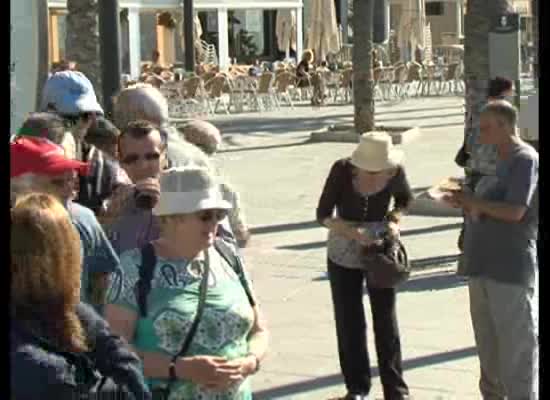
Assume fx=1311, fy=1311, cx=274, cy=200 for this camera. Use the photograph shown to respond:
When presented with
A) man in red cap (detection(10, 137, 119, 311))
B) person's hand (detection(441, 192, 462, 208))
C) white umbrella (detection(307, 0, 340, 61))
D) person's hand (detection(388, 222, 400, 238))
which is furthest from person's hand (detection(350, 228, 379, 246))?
white umbrella (detection(307, 0, 340, 61))

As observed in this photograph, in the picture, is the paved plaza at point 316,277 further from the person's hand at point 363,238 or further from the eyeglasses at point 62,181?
the eyeglasses at point 62,181

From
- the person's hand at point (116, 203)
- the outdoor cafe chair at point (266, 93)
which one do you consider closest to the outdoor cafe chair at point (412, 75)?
the outdoor cafe chair at point (266, 93)

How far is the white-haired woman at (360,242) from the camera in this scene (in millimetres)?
6984

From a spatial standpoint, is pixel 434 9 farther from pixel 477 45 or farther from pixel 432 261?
pixel 432 261

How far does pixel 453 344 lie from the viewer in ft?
27.9

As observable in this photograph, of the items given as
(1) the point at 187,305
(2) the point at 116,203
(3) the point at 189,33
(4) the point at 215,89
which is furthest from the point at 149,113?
(3) the point at 189,33

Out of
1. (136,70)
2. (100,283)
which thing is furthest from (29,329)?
(136,70)

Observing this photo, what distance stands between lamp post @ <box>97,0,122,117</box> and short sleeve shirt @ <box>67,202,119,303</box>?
24.0 ft

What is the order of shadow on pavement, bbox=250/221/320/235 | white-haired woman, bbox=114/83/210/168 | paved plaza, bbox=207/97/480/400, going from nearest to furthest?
white-haired woman, bbox=114/83/210/168 < paved plaza, bbox=207/97/480/400 < shadow on pavement, bbox=250/221/320/235

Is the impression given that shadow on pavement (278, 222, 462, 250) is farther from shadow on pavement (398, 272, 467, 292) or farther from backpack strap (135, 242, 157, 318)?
backpack strap (135, 242, 157, 318)

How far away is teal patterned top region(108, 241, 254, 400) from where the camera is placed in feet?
13.7

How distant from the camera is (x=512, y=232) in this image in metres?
6.39

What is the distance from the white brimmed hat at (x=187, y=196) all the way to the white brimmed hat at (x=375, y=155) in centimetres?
264

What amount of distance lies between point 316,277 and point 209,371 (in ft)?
22.2
